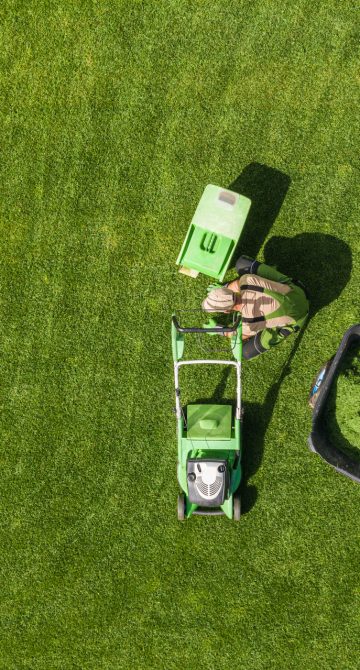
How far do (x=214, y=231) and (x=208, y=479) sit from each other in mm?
2401

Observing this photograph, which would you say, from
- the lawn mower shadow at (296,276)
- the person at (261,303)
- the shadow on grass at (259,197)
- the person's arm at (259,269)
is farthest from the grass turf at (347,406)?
the shadow on grass at (259,197)

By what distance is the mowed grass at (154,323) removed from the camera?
19.3 feet

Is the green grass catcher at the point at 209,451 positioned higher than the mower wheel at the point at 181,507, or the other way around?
the green grass catcher at the point at 209,451

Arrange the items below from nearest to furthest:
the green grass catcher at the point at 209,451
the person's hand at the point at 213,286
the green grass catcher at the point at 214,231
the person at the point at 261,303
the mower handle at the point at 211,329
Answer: the mower handle at the point at 211,329 < the person at the point at 261,303 < the green grass catcher at the point at 209,451 < the green grass catcher at the point at 214,231 < the person's hand at the point at 213,286

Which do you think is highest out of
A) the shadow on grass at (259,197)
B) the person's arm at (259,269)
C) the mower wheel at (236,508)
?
the shadow on grass at (259,197)

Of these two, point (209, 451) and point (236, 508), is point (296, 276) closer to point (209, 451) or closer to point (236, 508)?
point (209, 451)

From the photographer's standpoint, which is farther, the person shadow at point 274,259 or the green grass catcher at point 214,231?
the person shadow at point 274,259

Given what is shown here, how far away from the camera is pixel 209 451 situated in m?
5.68

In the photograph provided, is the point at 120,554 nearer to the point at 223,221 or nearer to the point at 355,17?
the point at 223,221

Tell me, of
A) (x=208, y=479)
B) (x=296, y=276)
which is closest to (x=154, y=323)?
(x=296, y=276)

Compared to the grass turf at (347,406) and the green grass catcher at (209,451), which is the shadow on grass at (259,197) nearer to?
the green grass catcher at (209,451)

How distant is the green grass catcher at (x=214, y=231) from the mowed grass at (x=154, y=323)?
358 millimetres

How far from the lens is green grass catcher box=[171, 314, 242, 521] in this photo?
5.45 meters

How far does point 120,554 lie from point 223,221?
3613 mm
